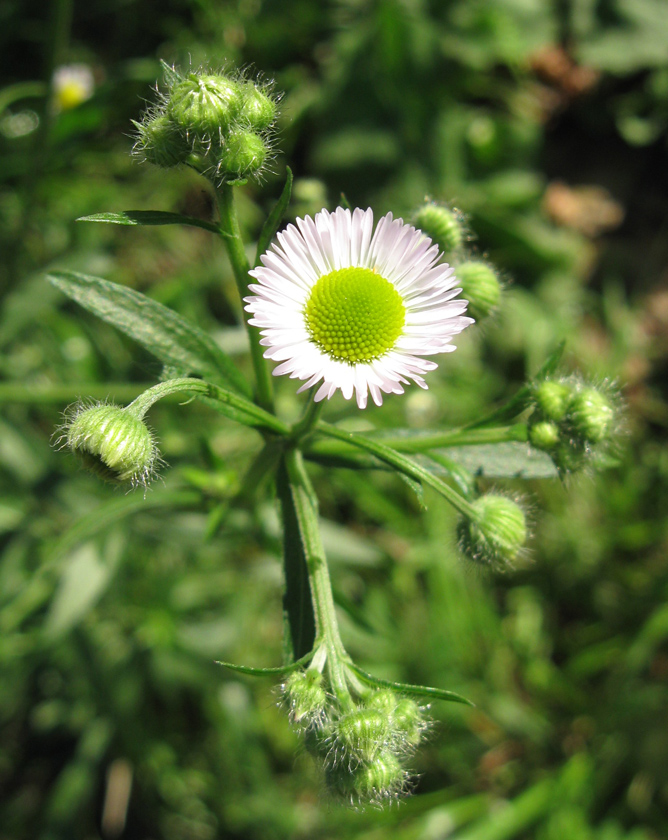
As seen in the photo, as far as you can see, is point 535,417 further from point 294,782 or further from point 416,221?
point 294,782

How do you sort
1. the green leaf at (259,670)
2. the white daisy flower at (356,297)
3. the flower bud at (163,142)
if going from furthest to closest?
the white daisy flower at (356,297)
the flower bud at (163,142)
the green leaf at (259,670)

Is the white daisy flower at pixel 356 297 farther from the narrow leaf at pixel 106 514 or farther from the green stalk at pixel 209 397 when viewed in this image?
the narrow leaf at pixel 106 514

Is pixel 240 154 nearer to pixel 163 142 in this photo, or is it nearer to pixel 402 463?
pixel 163 142

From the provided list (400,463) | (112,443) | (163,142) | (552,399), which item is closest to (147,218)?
(163,142)

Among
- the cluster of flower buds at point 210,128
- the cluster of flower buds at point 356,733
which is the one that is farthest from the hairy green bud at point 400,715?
the cluster of flower buds at point 210,128

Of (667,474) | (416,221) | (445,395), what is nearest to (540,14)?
(445,395)

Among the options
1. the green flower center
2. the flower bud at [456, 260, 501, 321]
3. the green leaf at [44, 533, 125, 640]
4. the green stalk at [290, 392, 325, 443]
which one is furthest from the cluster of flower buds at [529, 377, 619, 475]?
the green leaf at [44, 533, 125, 640]
